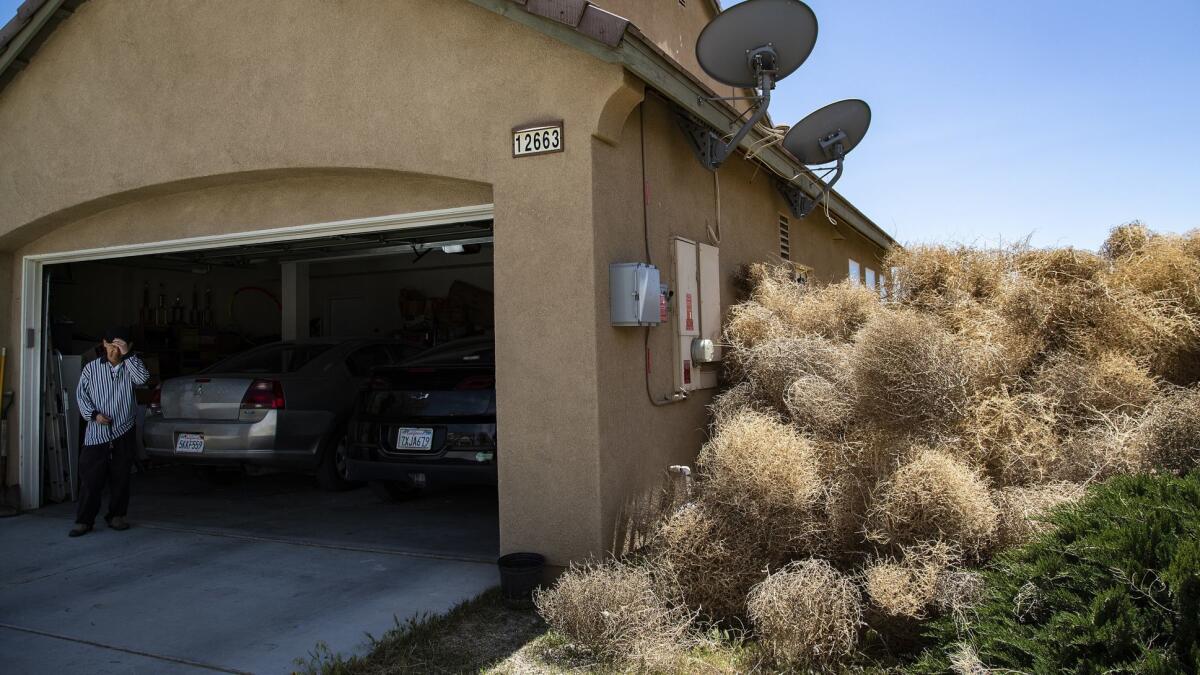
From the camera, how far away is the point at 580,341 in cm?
488

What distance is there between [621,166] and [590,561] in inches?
98.6

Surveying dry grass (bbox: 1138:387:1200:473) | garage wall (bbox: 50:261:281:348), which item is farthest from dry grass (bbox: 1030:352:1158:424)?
garage wall (bbox: 50:261:281:348)

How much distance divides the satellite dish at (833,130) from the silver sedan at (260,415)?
17.3 feet

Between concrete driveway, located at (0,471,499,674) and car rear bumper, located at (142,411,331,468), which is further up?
car rear bumper, located at (142,411,331,468)

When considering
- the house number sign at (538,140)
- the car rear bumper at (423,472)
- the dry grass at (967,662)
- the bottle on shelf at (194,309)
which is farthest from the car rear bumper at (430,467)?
the bottle on shelf at (194,309)

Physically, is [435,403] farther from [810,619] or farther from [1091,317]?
[1091,317]

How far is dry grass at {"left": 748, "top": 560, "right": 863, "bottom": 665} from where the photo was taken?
3.78 metres

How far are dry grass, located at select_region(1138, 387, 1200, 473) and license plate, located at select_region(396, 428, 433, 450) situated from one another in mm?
4793

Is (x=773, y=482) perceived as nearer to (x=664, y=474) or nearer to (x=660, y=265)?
(x=664, y=474)

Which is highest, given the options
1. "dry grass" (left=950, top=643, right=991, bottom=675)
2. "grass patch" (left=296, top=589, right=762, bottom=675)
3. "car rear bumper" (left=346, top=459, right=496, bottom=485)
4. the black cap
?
the black cap

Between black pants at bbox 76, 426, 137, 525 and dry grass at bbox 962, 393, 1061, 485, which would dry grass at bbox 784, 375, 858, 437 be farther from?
black pants at bbox 76, 426, 137, 525

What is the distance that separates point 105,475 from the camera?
6.84 meters

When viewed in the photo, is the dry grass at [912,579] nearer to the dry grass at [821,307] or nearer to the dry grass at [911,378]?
the dry grass at [911,378]

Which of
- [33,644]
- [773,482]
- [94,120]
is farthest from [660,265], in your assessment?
[94,120]
